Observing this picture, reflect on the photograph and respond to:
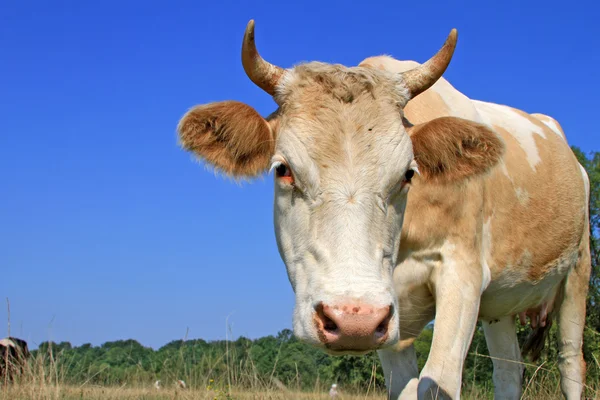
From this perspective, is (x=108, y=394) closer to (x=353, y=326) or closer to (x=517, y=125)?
(x=353, y=326)

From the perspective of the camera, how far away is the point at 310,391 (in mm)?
7996

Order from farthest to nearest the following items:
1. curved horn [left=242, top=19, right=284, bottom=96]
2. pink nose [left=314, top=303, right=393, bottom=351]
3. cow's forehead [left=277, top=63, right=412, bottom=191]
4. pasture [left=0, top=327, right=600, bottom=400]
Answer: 1. pasture [left=0, top=327, right=600, bottom=400]
2. curved horn [left=242, top=19, right=284, bottom=96]
3. cow's forehead [left=277, top=63, right=412, bottom=191]
4. pink nose [left=314, top=303, right=393, bottom=351]

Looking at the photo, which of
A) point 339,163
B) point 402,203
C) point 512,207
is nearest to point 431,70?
point 402,203

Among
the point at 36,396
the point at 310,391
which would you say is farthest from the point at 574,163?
the point at 36,396

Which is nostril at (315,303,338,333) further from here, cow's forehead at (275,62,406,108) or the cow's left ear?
the cow's left ear

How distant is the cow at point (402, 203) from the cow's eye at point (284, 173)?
1cm

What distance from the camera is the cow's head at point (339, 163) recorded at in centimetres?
354

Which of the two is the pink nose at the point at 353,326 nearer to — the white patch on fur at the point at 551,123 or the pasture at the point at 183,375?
the pasture at the point at 183,375

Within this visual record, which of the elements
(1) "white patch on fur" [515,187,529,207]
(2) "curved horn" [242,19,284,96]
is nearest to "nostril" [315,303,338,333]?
(2) "curved horn" [242,19,284,96]

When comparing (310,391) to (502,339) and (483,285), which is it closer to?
(502,339)

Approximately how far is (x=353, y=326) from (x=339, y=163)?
3.32ft

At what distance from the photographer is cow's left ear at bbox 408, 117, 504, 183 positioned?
488 centimetres

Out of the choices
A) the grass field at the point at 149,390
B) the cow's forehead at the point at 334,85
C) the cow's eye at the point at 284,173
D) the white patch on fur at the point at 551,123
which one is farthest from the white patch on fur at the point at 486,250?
the white patch on fur at the point at 551,123

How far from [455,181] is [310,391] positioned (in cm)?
376
